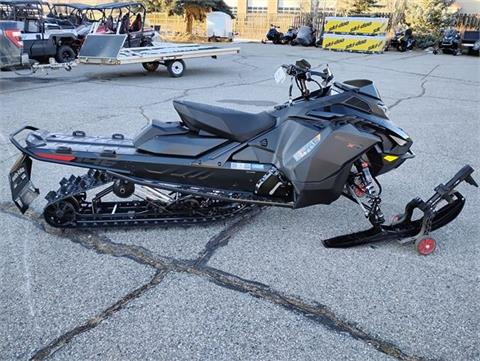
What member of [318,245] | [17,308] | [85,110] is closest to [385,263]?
[318,245]

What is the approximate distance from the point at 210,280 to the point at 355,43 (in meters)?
20.3

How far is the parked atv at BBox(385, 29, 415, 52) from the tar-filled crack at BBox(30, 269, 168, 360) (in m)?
22.9

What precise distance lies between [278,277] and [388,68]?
1382cm

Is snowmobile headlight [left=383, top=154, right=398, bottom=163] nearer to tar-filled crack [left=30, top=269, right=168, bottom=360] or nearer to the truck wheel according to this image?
tar-filled crack [left=30, top=269, right=168, bottom=360]

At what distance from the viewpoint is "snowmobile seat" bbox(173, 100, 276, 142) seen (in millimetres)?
3246

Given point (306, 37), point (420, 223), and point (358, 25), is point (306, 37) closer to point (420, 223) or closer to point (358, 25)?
point (358, 25)

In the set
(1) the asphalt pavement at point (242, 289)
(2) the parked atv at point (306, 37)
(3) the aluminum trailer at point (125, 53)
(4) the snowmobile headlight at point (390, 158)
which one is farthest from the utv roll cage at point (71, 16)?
(4) the snowmobile headlight at point (390, 158)

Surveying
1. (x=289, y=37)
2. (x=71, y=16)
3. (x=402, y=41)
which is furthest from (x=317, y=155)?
(x=289, y=37)

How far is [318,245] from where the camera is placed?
11.3 ft

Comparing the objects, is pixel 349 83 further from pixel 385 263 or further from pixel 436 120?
pixel 436 120

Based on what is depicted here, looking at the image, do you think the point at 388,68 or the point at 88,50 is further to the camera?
the point at 388,68

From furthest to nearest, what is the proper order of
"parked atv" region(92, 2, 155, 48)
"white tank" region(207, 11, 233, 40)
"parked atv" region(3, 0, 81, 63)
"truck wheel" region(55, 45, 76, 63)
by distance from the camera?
1. "white tank" region(207, 11, 233, 40)
2. "truck wheel" region(55, 45, 76, 63)
3. "parked atv" region(92, 2, 155, 48)
4. "parked atv" region(3, 0, 81, 63)

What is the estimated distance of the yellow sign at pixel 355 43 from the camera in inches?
810

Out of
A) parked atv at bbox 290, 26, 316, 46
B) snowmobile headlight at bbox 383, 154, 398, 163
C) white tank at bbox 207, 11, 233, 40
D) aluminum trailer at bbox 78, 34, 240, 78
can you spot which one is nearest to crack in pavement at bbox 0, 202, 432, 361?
snowmobile headlight at bbox 383, 154, 398, 163
